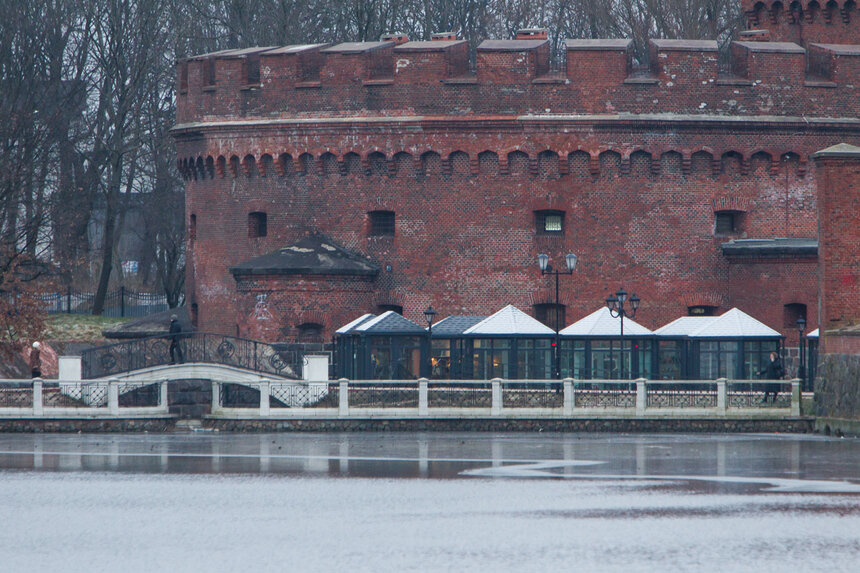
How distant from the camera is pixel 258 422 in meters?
35.0

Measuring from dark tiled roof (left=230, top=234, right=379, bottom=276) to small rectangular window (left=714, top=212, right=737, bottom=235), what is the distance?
8.84m

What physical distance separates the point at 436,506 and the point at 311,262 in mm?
20563

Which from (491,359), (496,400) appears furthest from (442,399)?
(491,359)

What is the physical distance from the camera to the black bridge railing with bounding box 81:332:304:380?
37.1 meters

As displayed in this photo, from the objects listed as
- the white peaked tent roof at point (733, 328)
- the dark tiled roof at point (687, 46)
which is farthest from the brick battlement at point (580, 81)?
the white peaked tent roof at point (733, 328)

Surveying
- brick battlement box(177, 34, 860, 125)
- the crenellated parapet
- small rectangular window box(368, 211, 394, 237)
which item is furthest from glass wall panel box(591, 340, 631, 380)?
small rectangular window box(368, 211, 394, 237)

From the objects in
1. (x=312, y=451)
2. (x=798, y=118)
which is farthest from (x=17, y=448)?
(x=798, y=118)

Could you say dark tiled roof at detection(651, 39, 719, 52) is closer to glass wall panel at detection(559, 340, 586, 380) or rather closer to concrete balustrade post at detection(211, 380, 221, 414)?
glass wall panel at detection(559, 340, 586, 380)

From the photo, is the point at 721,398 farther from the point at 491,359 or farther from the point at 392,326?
the point at 392,326

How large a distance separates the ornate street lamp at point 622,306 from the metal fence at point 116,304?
2305 centimetres

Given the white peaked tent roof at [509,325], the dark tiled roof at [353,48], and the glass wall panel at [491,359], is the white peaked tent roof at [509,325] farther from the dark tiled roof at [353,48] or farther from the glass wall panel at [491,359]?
the dark tiled roof at [353,48]

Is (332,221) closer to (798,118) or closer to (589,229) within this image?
(589,229)

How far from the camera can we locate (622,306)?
37281 mm

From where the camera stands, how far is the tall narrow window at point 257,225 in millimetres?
42625
